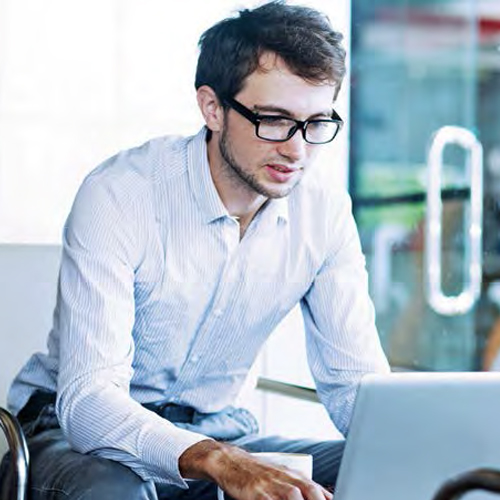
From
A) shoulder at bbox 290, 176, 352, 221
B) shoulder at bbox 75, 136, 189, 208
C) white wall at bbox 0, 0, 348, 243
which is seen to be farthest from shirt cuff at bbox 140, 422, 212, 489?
white wall at bbox 0, 0, 348, 243

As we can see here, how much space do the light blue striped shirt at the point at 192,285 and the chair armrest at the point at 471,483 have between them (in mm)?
920

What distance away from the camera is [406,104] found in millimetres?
7277

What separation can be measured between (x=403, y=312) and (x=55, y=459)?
5023 mm

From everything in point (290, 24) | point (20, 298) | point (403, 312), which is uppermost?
point (290, 24)

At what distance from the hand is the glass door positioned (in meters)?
4.41

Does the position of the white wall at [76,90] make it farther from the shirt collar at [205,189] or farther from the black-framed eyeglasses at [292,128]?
the black-framed eyeglasses at [292,128]

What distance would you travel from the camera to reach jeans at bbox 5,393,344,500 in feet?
6.12

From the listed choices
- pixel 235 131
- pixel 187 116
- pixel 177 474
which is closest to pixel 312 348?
pixel 235 131

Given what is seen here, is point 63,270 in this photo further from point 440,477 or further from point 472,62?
point 472,62

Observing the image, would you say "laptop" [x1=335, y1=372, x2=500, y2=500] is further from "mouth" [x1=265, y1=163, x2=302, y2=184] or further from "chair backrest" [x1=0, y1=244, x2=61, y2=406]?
"chair backrest" [x1=0, y1=244, x2=61, y2=406]

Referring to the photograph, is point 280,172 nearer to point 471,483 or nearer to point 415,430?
point 415,430

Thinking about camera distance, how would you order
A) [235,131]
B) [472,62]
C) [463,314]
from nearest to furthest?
[235,131] → [463,314] → [472,62]

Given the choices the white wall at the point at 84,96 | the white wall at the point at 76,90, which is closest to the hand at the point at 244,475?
the white wall at the point at 84,96

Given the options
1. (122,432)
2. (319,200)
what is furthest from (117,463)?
(319,200)
